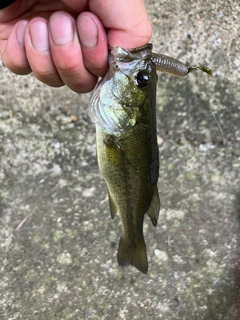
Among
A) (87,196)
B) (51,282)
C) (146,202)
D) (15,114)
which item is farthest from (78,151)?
(146,202)

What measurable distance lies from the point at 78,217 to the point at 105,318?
1.75ft

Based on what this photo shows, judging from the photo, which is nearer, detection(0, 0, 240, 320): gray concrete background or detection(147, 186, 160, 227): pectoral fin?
detection(147, 186, 160, 227): pectoral fin

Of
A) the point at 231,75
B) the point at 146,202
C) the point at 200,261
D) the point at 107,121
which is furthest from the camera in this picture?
the point at 231,75

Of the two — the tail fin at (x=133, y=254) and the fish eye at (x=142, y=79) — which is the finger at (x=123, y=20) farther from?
the tail fin at (x=133, y=254)

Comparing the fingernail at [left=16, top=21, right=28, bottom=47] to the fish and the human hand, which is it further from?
the fish

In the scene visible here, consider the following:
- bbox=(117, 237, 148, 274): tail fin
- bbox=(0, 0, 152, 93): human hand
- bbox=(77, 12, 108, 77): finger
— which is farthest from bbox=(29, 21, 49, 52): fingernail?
bbox=(117, 237, 148, 274): tail fin

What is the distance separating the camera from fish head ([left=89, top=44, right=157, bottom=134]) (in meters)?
1.24

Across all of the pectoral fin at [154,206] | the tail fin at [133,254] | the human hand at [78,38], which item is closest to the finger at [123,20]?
the human hand at [78,38]

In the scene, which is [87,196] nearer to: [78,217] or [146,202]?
[78,217]

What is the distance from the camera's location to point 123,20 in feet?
3.97

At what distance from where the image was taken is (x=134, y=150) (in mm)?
1362

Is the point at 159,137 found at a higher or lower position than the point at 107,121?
lower

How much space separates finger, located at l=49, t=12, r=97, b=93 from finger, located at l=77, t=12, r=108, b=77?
22 millimetres

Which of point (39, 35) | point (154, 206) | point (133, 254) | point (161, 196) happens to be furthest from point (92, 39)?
point (161, 196)
